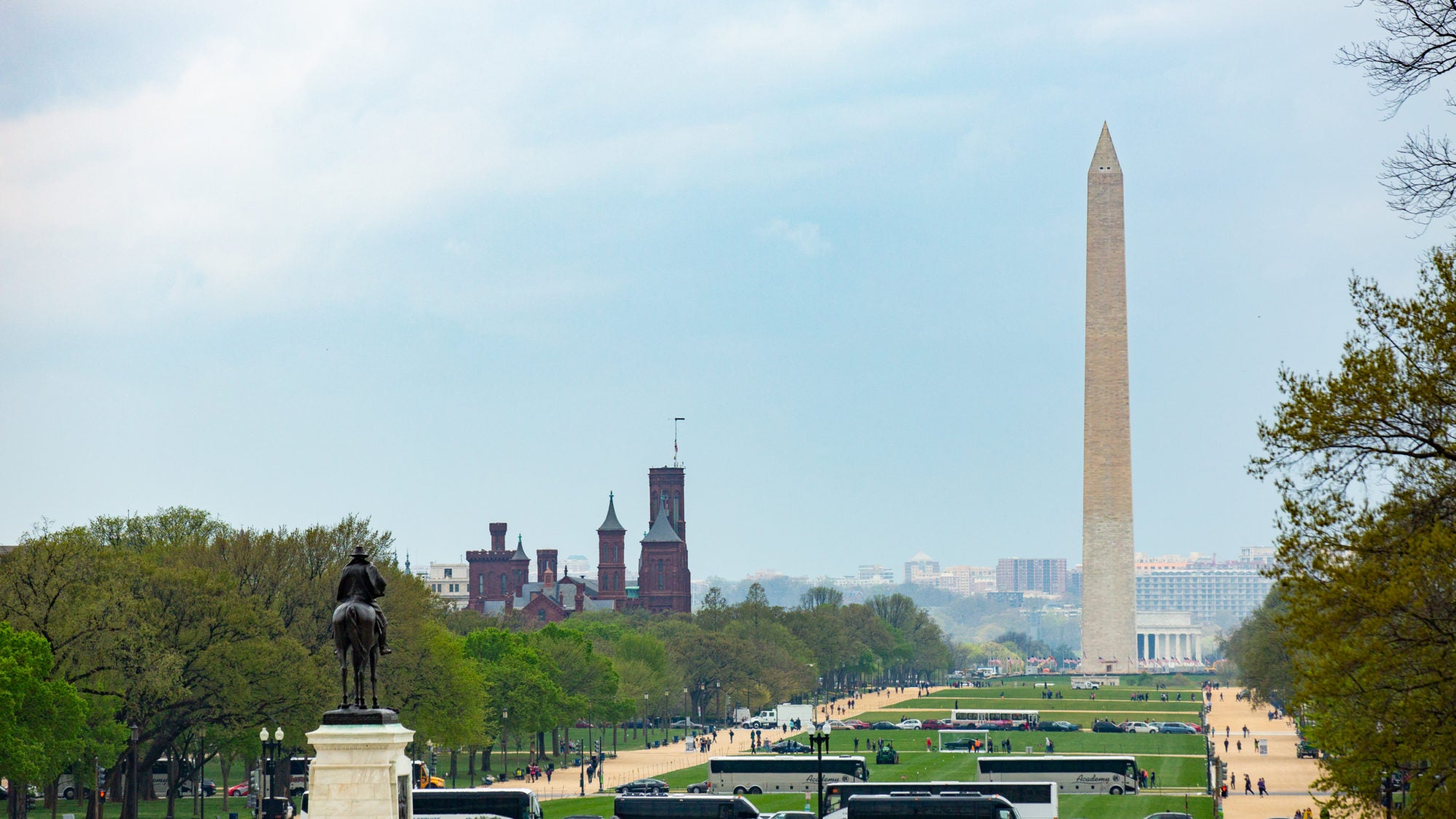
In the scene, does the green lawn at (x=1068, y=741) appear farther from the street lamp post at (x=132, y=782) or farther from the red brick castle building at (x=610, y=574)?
the red brick castle building at (x=610, y=574)

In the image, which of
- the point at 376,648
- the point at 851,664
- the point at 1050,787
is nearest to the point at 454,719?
the point at 1050,787

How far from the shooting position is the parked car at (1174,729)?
99.0m

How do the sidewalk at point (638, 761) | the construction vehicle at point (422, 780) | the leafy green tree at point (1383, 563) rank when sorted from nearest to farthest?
the leafy green tree at point (1383, 563) → the construction vehicle at point (422, 780) → the sidewalk at point (638, 761)

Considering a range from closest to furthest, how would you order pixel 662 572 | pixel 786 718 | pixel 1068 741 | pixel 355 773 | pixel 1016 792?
pixel 355 773, pixel 1016 792, pixel 1068 741, pixel 786 718, pixel 662 572

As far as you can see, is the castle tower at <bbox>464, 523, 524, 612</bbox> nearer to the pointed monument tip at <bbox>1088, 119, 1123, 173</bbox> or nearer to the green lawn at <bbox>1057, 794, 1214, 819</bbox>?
the pointed monument tip at <bbox>1088, 119, 1123, 173</bbox>

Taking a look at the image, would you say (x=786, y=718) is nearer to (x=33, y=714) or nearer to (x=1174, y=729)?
(x=1174, y=729)

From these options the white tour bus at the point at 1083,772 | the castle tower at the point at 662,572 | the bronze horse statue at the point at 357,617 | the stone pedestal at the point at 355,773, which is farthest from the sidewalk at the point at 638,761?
the castle tower at the point at 662,572

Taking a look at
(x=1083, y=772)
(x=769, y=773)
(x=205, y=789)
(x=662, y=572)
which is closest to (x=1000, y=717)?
(x=1083, y=772)

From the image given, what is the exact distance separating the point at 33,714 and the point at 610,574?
135994 millimetres

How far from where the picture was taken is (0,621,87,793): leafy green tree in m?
44.8

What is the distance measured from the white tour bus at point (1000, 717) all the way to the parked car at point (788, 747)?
55.3 ft

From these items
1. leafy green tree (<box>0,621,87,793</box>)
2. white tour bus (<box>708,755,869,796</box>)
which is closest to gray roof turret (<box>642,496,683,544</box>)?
white tour bus (<box>708,755,869,796</box>)

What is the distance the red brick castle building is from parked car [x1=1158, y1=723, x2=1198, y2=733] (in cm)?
7261

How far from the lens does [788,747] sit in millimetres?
87125
